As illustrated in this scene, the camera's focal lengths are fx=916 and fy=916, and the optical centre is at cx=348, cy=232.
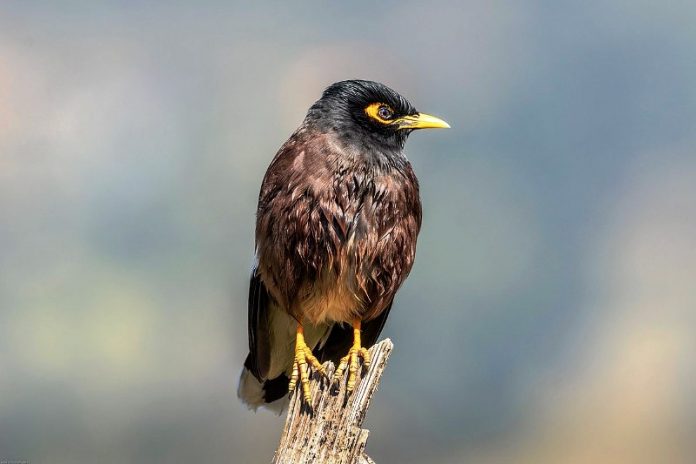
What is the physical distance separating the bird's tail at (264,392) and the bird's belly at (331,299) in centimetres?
66

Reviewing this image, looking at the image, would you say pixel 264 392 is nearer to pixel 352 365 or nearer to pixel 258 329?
pixel 258 329

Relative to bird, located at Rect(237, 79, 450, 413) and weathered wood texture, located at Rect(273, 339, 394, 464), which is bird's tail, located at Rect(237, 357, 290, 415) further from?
weathered wood texture, located at Rect(273, 339, 394, 464)

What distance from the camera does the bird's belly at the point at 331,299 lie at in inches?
196

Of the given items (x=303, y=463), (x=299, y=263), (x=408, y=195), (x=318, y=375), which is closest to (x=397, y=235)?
(x=408, y=195)

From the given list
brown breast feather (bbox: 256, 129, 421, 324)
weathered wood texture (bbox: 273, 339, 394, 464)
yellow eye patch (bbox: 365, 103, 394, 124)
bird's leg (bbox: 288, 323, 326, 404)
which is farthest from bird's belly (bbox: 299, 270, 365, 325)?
yellow eye patch (bbox: 365, 103, 394, 124)

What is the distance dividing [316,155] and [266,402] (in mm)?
1739

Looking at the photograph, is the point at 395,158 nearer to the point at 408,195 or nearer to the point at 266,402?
the point at 408,195

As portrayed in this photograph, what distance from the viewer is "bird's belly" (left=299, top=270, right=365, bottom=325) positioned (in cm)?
498

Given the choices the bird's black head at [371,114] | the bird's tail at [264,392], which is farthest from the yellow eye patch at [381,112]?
the bird's tail at [264,392]

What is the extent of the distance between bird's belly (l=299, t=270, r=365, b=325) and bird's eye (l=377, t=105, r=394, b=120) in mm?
962

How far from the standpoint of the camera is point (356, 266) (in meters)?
4.96

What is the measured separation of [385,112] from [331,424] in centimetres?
194

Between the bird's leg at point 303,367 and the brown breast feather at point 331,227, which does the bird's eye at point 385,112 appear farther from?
the bird's leg at point 303,367

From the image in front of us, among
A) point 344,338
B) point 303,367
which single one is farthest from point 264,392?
point 303,367
